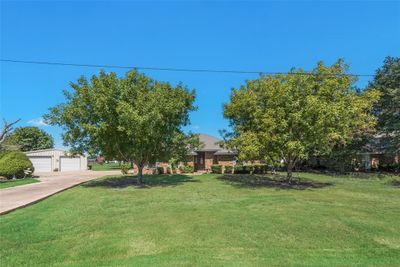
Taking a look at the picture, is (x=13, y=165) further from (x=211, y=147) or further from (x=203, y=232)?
(x=203, y=232)

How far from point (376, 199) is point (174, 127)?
11.2m

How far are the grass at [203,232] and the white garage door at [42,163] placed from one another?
3285 cm

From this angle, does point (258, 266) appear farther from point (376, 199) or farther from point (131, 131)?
point (131, 131)

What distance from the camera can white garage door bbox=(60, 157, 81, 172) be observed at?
46075 millimetres

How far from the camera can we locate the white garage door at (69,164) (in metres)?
46.1

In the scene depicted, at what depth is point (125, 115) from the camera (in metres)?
17.6

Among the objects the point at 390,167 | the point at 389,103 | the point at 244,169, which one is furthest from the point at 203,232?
the point at 390,167

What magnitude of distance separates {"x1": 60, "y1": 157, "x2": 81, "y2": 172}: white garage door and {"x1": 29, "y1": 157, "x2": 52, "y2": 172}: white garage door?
1.54m

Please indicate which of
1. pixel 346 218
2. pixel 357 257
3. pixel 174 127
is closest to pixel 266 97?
pixel 174 127

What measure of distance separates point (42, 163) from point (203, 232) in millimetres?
40998

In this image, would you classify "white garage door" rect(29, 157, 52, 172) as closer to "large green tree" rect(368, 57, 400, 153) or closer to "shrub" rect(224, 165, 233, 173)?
"shrub" rect(224, 165, 233, 173)

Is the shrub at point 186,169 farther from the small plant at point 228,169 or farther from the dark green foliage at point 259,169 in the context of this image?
the dark green foliage at point 259,169

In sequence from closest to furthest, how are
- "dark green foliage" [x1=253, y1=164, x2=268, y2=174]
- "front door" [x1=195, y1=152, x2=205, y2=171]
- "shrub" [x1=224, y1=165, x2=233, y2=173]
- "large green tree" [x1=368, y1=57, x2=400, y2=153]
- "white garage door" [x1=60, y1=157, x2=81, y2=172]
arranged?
1. "large green tree" [x1=368, y1=57, x2=400, y2=153]
2. "dark green foliage" [x1=253, y1=164, x2=268, y2=174]
3. "shrub" [x1=224, y1=165, x2=233, y2=173]
4. "front door" [x1=195, y1=152, x2=205, y2=171]
5. "white garage door" [x1=60, y1=157, x2=81, y2=172]

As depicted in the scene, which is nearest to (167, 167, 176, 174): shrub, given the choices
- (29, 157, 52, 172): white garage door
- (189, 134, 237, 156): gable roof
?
(189, 134, 237, 156): gable roof
